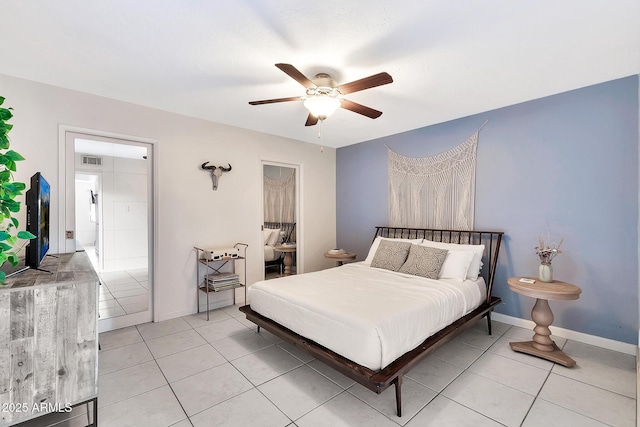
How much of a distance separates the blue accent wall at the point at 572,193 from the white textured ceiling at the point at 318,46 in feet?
0.95

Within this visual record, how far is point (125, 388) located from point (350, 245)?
3.72 m

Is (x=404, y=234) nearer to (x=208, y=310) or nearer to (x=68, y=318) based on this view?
(x=208, y=310)

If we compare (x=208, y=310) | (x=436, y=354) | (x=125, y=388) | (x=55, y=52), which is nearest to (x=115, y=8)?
(x=55, y=52)

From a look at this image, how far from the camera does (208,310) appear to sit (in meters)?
3.47

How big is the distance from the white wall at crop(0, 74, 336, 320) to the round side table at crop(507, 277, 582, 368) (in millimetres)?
3166

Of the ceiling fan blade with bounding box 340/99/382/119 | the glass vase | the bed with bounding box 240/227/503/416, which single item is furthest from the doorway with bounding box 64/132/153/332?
the glass vase

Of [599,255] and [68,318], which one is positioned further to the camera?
[599,255]

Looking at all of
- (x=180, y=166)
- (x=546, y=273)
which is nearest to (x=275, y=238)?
(x=180, y=166)

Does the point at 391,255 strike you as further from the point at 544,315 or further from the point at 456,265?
the point at 544,315

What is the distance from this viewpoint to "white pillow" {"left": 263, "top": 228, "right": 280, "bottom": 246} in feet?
14.5

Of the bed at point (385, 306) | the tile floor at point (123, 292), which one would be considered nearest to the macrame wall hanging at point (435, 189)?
the bed at point (385, 306)

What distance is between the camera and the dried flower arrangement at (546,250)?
270 centimetres

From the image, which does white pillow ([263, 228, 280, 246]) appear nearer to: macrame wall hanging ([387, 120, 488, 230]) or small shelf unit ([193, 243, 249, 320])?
small shelf unit ([193, 243, 249, 320])

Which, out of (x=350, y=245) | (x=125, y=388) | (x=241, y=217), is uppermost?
(x=241, y=217)
